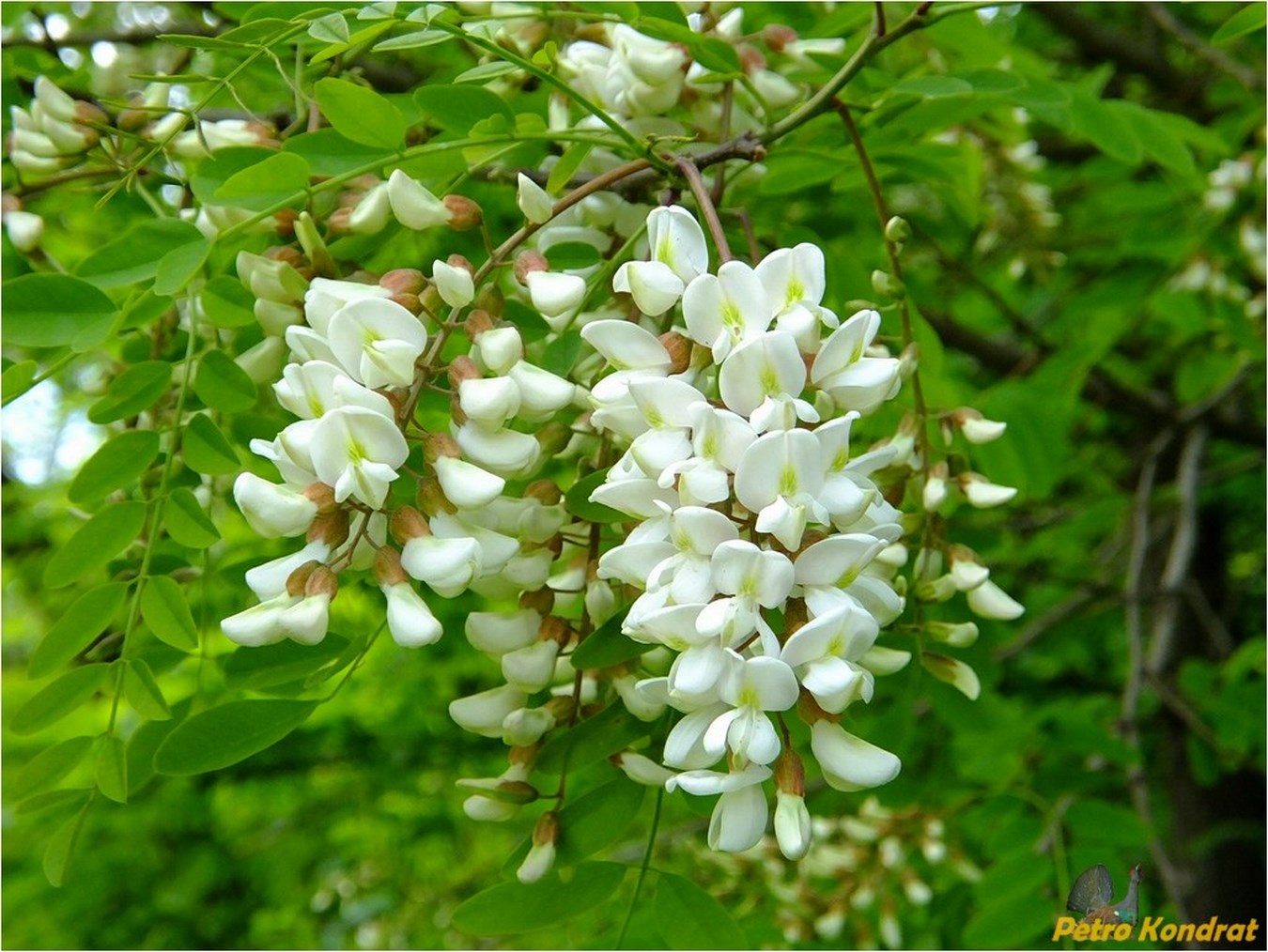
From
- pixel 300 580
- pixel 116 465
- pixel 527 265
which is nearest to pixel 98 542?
pixel 116 465

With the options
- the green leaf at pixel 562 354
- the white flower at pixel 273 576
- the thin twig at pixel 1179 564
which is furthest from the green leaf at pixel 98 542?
the thin twig at pixel 1179 564

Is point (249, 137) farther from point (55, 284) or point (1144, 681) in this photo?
point (1144, 681)

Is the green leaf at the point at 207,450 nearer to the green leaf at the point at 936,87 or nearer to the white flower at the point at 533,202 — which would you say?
the white flower at the point at 533,202

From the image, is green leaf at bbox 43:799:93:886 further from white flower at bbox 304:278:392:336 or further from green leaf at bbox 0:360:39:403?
white flower at bbox 304:278:392:336

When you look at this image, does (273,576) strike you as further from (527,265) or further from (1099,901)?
(1099,901)

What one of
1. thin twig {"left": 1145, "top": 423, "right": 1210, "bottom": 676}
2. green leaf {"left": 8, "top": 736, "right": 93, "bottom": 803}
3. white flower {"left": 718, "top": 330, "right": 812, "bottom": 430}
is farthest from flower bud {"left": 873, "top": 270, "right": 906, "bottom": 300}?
thin twig {"left": 1145, "top": 423, "right": 1210, "bottom": 676}

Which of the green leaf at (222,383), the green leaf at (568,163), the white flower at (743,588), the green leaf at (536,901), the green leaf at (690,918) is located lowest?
the green leaf at (690,918)

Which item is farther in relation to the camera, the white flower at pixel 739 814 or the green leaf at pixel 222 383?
the green leaf at pixel 222 383
